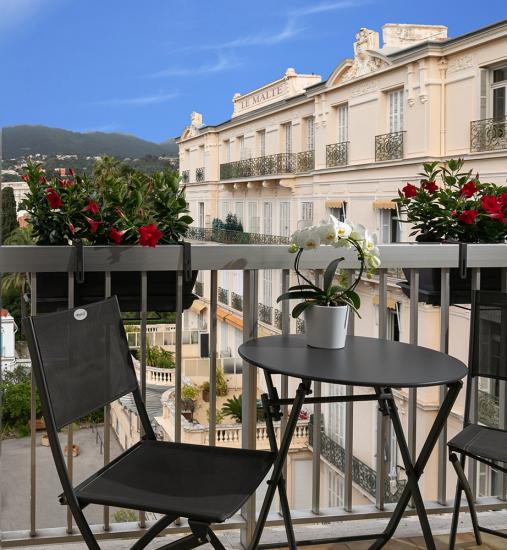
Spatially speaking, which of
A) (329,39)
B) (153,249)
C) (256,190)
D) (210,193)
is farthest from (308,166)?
(329,39)

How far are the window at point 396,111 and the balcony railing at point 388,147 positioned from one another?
0.85 ft

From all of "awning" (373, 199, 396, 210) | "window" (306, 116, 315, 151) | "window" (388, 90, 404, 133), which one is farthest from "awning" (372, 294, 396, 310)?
"window" (306, 116, 315, 151)

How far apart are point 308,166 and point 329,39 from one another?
16042mm

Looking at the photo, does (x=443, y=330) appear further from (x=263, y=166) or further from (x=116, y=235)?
(x=263, y=166)

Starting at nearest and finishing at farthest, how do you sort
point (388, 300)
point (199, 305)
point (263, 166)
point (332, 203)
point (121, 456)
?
point (121, 456)
point (199, 305)
point (388, 300)
point (332, 203)
point (263, 166)

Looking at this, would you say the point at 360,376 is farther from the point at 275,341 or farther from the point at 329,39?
the point at 329,39

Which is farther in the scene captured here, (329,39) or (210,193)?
(329,39)

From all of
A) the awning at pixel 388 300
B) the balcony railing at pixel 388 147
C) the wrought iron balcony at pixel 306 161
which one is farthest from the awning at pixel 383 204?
the awning at pixel 388 300

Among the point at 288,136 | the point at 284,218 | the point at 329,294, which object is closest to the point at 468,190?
the point at 329,294

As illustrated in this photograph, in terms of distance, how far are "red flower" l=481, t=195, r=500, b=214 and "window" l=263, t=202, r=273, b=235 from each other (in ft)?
45.1

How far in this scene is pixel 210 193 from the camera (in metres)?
16.5

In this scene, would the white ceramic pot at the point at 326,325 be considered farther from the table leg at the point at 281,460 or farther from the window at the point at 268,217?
the window at the point at 268,217

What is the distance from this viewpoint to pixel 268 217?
616 inches

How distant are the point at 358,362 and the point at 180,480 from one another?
0.37 meters
